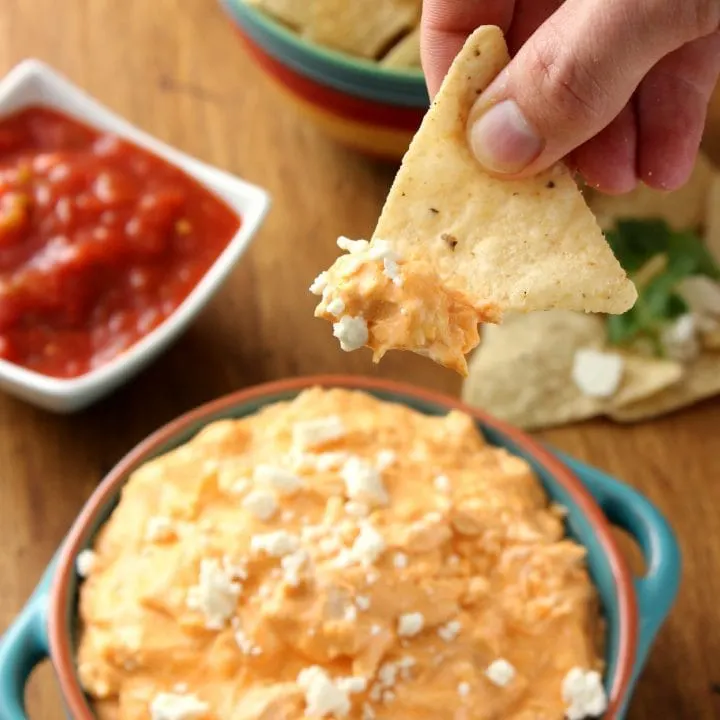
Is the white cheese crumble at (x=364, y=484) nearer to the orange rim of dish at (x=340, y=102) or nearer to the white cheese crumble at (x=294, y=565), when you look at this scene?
the white cheese crumble at (x=294, y=565)

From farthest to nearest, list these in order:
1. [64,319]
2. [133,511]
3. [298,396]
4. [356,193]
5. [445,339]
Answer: [356,193] < [64,319] < [298,396] < [133,511] < [445,339]

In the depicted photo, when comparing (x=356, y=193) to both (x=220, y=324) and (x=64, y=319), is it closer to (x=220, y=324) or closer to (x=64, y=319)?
(x=220, y=324)

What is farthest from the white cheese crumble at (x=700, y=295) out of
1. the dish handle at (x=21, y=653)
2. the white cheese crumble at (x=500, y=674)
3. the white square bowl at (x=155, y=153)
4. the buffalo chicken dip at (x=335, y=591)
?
the dish handle at (x=21, y=653)

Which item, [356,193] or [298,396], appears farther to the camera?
[356,193]

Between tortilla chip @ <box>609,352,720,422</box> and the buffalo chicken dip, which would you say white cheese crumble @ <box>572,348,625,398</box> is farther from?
the buffalo chicken dip

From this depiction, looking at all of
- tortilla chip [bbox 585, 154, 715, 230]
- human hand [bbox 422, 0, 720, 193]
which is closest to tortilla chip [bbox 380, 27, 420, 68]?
human hand [bbox 422, 0, 720, 193]

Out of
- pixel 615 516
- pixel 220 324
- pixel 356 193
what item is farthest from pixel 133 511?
pixel 356 193

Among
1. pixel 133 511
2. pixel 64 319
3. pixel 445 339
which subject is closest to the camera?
pixel 445 339
